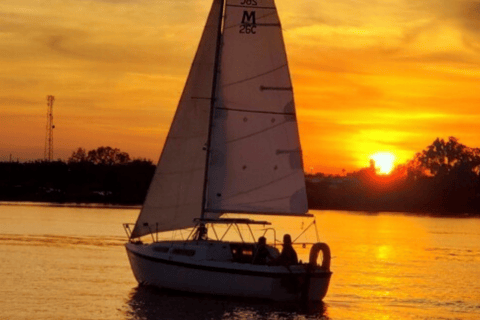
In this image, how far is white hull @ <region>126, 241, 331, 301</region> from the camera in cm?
4541

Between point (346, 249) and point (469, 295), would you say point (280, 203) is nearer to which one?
point (469, 295)

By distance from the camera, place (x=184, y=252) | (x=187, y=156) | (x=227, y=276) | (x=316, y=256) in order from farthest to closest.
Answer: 1. (x=187, y=156)
2. (x=316, y=256)
3. (x=184, y=252)
4. (x=227, y=276)

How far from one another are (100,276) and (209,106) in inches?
624

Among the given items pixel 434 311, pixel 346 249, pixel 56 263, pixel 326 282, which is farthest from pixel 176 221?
pixel 346 249

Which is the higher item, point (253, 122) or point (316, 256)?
point (253, 122)

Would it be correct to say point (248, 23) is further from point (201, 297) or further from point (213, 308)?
point (213, 308)

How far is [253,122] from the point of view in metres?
47.6

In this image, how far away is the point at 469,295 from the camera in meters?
57.6

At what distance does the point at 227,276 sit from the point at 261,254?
187cm

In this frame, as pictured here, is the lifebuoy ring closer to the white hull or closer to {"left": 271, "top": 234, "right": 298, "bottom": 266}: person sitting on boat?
the white hull

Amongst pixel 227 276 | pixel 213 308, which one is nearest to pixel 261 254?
pixel 227 276

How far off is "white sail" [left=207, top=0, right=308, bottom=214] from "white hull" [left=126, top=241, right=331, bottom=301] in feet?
7.46

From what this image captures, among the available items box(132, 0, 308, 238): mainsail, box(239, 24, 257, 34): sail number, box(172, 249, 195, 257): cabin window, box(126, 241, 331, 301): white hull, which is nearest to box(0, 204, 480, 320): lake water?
box(126, 241, 331, 301): white hull

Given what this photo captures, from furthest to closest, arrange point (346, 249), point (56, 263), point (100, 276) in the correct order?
1. point (346, 249)
2. point (56, 263)
3. point (100, 276)
